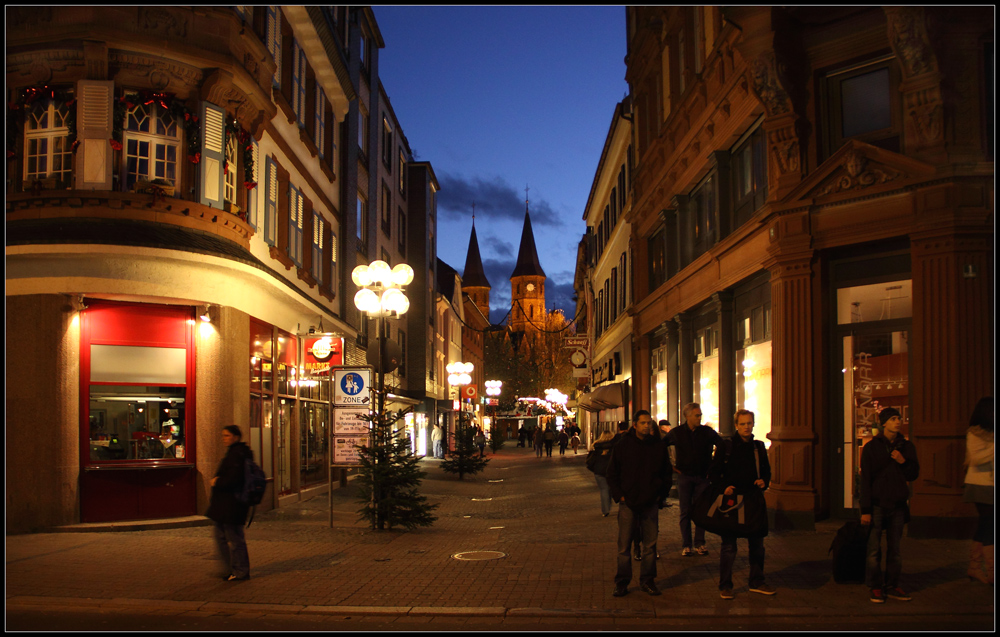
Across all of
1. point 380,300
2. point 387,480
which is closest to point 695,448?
point 387,480

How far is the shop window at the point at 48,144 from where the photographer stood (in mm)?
14219

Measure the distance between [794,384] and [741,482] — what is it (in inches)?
208

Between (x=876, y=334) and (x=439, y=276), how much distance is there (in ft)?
160

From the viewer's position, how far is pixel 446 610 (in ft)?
28.5

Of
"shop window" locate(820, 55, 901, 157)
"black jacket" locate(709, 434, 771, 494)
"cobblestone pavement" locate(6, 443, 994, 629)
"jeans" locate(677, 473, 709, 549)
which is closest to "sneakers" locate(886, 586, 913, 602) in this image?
"cobblestone pavement" locate(6, 443, 994, 629)

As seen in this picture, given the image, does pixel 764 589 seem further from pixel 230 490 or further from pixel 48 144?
pixel 48 144

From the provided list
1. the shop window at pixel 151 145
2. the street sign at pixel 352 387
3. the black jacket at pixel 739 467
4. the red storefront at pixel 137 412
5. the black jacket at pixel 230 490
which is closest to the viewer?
the black jacket at pixel 739 467

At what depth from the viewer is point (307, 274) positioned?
2269cm

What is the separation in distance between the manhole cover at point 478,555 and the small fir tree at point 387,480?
2690 mm

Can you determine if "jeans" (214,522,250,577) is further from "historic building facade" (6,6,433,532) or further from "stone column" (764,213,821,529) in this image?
"stone column" (764,213,821,529)

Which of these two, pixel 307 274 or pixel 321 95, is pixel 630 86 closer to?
pixel 321 95

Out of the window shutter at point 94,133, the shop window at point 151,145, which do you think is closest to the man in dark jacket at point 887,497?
the shop window at point 151,145

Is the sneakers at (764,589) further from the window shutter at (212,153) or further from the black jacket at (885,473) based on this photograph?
the window shutter at (212,153)

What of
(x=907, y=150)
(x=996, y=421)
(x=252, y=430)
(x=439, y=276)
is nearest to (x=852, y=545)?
(x=996, y=421)
